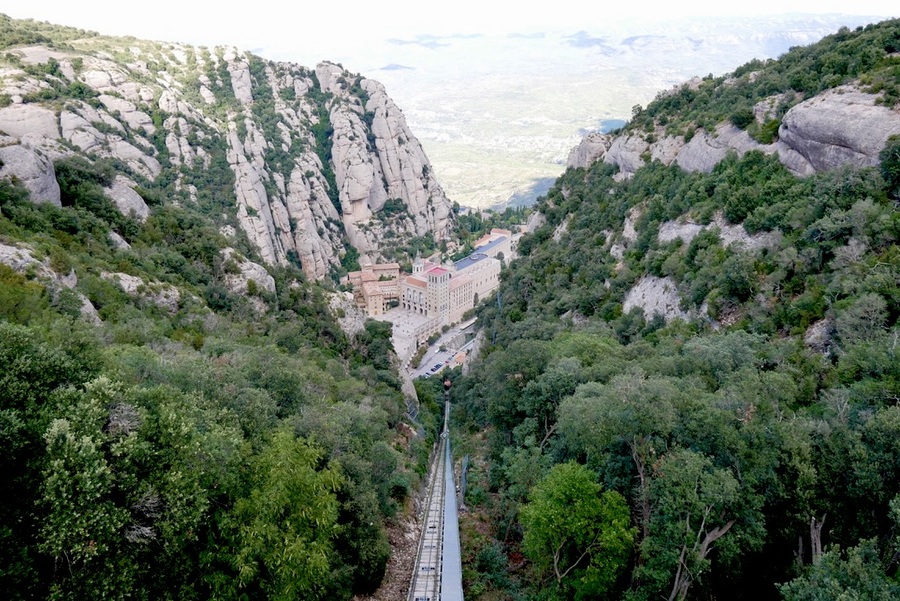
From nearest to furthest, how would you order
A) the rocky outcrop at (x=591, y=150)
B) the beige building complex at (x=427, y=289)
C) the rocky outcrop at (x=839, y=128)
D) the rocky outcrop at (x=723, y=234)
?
the rocky outcrop at (x=839, y=128)
the rocky outcrop at (x=723, y=234)
the rocky outcrop at (x=591, y=150)
the beige building complex at (x=427, y=289)

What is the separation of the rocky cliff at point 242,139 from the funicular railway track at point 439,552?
3336 centimetres

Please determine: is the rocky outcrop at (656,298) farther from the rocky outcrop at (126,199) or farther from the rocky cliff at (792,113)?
the rocky outcrop at (126,199)

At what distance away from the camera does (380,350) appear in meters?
56.8

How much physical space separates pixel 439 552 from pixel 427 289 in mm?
79143

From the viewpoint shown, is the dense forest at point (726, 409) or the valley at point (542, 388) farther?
the dense forest at point (726, 409)

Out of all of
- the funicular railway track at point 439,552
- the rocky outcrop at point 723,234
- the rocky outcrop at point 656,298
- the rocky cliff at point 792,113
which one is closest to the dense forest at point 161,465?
the funicular railway track at point 439,552

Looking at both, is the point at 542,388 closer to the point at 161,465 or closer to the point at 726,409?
the point at 726,409

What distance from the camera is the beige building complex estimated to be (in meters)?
105

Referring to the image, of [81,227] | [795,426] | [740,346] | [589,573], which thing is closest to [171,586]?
[589,573]

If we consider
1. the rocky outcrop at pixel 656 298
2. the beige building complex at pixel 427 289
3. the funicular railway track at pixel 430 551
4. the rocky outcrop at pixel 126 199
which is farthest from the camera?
the beige building complex at pixel 427 289

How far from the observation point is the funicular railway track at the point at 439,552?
24.6 meters

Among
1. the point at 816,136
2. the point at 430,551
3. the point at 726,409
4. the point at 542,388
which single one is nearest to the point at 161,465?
the point at 726,409

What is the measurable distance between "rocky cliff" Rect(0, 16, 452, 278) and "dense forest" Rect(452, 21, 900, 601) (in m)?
37.9

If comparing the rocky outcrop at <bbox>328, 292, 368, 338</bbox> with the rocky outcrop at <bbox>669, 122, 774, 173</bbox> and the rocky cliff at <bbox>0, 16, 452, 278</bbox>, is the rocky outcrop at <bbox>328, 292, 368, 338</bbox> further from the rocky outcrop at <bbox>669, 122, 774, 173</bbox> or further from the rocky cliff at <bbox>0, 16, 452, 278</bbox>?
→ the rocky outcrop at <bbox>669, 122, 774, 173</bbox>
